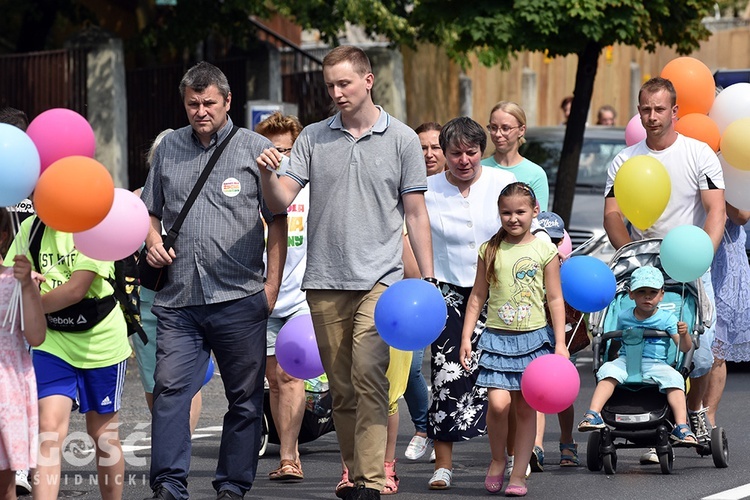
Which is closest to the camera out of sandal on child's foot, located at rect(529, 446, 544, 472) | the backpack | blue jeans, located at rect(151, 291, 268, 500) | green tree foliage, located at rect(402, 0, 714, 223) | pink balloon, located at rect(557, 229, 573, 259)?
the backpack

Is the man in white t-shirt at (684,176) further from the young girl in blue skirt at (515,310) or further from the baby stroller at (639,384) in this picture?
the young girl in blue skirt at (515,310)

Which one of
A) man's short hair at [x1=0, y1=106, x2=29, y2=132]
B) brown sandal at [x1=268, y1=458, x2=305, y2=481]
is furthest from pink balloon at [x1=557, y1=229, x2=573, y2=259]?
man's short hair at [x1=0, y1=106, x2=29, y2=132]

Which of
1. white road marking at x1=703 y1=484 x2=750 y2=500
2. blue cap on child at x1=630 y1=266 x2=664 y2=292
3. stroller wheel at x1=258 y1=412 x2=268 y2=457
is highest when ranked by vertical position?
blue cap on child at x1=630 y1=266 x2=664 y2=292

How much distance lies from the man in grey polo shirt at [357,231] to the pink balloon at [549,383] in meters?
0.74

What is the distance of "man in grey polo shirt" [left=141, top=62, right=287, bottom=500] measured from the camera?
22.8 feet

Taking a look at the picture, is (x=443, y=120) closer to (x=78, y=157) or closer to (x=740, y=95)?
(x=740, y=95)

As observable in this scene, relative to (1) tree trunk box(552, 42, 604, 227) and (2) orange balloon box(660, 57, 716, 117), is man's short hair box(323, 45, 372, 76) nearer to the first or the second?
(2) orange balloon box(660, 57, 716, 117)

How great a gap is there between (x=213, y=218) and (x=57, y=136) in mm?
914

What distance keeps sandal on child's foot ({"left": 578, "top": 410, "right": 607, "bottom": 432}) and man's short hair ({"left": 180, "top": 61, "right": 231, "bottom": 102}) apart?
8.44 feet

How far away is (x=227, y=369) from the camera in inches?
282

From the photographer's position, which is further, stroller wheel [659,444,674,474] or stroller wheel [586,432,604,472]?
stroller wheel [586,432,604,472]

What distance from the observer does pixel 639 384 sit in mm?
8164

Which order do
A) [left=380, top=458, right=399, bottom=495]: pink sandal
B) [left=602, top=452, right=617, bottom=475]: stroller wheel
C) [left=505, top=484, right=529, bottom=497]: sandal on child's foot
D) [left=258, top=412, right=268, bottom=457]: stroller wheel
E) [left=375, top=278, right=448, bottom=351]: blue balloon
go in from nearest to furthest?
1. [left=375, top=278, right=448, bottom=351]: blue balloon
2. [left=505, top=484, right=529, bottom=497]: sandal on child's foot
3. [left=380, top=458, right=399, bottom=495]: pink sandal
4. [left=602, top=452, right=617, bottom=475]: stroller wheel
5. [left=258, top=412, right=268, bottom=457]: stroller wheel

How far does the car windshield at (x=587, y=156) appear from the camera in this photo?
16688 mm
